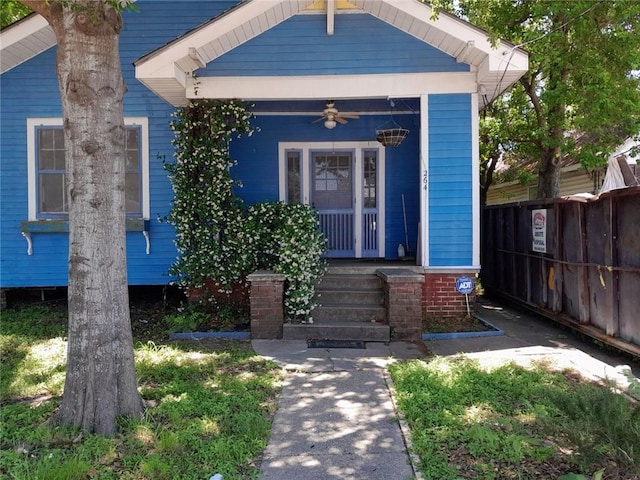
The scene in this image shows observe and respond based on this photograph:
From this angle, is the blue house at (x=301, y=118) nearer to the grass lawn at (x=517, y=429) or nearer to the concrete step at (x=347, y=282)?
the concrete step at (x=347, y=282)

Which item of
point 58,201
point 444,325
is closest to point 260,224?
point 444,325

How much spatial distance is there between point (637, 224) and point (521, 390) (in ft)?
7.92

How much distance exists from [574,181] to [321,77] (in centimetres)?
985

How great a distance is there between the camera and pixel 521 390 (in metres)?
4.85

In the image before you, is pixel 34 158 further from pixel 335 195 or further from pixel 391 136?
pixel 391 136

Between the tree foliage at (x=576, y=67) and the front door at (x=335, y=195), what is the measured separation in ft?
11.5

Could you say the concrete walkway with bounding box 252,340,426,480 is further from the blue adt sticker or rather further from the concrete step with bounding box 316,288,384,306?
the blue adt sticker

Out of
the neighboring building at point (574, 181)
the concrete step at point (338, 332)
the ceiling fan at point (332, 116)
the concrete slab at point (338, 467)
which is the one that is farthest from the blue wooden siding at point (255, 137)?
the concrete slab at point (338, 467)

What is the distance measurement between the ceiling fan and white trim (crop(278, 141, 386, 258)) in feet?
1.75

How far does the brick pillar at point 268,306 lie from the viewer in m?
7.13

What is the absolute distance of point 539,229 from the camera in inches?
327

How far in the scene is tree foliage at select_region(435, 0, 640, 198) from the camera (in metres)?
9.09

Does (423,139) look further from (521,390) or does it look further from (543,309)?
(521,390)

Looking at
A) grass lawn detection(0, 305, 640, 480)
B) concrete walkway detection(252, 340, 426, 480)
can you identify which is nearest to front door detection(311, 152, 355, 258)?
concrete walkway detection(252, 340, 426, 480)
